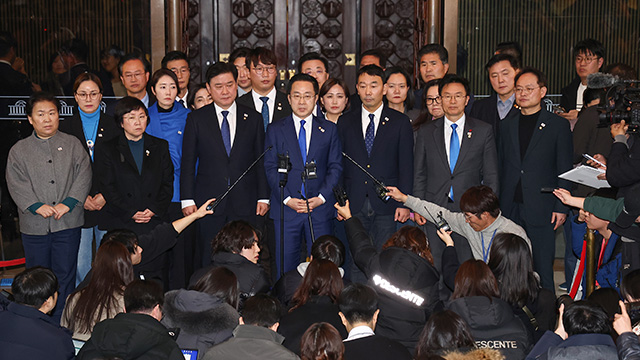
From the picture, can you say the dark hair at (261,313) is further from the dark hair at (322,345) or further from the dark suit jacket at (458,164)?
the dark suit jacket at (458,164)

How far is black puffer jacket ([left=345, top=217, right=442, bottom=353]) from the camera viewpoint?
136 inches

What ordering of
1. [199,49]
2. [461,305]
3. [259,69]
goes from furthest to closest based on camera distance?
[199,49] → [259,69] → [461,305]

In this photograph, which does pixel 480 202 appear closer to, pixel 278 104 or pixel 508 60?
pixel 508 60

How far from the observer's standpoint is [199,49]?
24.4 feet

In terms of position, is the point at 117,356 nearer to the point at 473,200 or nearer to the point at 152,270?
the point at 152,270

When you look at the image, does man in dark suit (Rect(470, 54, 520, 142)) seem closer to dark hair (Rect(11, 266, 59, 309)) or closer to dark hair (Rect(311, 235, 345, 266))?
dark hair (Rect(311, 235, 345, 266))

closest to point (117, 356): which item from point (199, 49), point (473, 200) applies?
point (473, 200)

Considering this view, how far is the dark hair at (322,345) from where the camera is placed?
2.62m

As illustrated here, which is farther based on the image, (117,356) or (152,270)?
(152,270)

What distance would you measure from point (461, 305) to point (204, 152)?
2562 millimetres

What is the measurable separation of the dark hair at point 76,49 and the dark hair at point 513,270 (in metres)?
4.84

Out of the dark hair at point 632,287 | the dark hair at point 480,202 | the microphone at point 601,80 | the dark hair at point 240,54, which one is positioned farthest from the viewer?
the dark hair at point 240,54

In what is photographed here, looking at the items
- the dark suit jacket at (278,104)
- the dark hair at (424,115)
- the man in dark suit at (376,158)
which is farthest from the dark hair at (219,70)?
the dark hair at (424,115)

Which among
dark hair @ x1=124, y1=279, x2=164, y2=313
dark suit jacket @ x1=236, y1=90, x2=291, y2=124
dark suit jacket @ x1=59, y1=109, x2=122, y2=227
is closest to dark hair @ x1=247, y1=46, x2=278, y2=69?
dark suit jacket @ x1=236, y1=90, x2=291, y2=124
